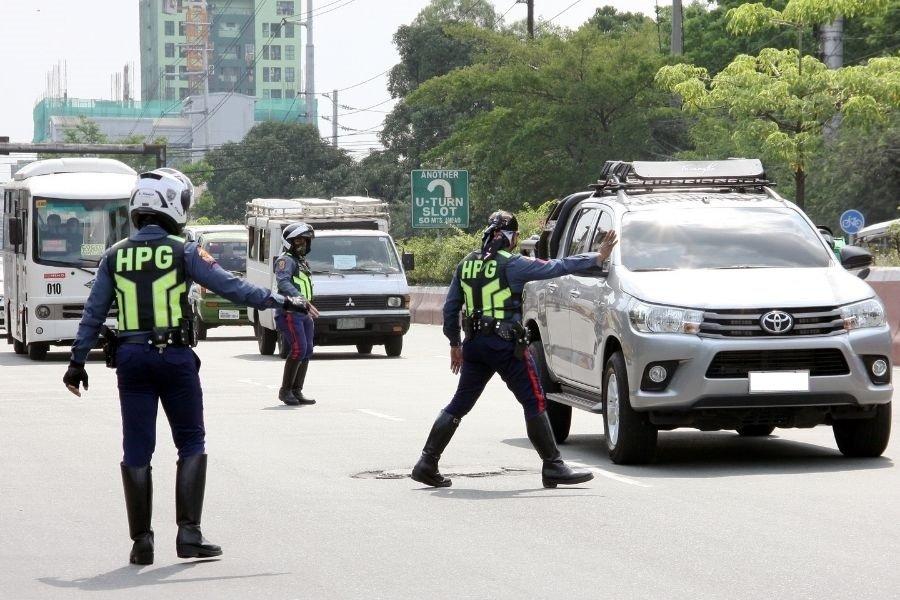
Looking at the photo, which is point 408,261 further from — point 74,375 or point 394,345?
point 74,375

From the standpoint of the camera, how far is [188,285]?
8781 millimetres

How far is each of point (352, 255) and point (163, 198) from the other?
19.8m

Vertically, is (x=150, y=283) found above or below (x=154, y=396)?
above

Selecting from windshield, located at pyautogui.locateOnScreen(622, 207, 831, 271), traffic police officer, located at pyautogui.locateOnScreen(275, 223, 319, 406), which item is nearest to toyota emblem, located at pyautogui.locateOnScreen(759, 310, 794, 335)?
windshield, located at pyautogui.locateOnScreen(622, 207, 831, 271)

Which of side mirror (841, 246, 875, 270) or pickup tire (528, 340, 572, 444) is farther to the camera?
pickup tire (528, 340, 572, 444)

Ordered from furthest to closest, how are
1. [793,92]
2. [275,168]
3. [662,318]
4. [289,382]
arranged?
[275,168] → [793,92] → [289,382] → [662,318]

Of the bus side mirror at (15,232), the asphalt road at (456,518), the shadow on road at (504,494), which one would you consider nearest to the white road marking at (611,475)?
the asphalt road at (456,518)

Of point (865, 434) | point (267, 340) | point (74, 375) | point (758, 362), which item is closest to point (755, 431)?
point (865, 434)

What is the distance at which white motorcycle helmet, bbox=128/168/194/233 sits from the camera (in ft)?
28.5

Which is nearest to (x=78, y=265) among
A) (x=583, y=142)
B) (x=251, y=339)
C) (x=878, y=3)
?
(x=251, y=339)

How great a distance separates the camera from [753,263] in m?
12.6

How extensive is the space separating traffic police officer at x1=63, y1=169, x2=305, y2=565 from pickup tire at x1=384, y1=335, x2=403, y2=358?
19.1 m

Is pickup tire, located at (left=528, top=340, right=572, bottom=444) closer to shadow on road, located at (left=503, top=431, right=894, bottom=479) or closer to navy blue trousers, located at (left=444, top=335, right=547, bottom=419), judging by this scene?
shadow on road, located at (left=503, top=431, right=894, bottom=479)

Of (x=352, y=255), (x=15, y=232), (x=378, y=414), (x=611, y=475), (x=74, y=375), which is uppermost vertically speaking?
(x=15, y=232)
